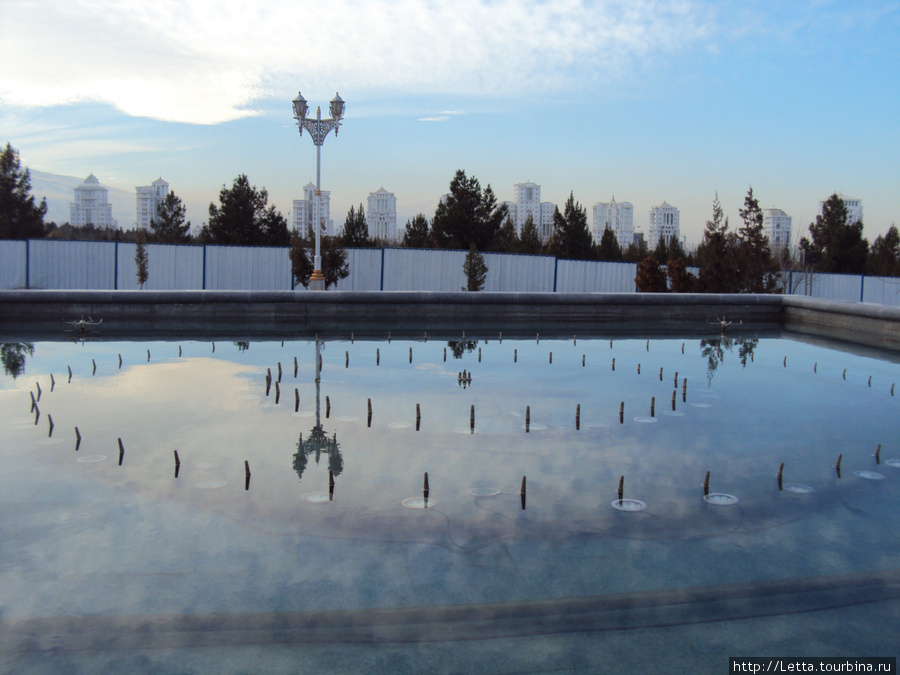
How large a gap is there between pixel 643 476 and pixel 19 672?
6.31m

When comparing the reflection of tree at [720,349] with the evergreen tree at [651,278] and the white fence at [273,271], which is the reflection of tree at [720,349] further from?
the white fence at [273,271]

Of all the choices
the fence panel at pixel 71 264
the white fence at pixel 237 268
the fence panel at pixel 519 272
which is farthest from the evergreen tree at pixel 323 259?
the fence panel at pixel 71 264

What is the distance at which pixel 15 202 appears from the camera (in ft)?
177

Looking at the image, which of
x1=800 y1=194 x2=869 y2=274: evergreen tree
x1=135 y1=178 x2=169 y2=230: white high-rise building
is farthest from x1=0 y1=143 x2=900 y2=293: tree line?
x1=135 y1=178 x2=169 y2=230: white high-rise building

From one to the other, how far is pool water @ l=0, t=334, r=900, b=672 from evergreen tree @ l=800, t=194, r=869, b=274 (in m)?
36.5

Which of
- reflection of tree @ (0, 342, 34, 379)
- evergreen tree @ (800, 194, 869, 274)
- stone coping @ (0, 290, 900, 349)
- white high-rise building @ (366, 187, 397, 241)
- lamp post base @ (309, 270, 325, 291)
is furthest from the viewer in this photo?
white high-rise building @ (366, 187, 397, 241)

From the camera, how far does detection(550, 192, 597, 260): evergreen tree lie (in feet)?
166

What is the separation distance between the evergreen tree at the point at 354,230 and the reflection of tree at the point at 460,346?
3120 centimetres

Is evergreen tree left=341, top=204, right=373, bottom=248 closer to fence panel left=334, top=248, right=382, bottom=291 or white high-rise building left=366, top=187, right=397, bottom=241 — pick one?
fence panel left=334, top=248, right=382, bottom=291

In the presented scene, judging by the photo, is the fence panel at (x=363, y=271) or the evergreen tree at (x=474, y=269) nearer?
the evergreen tree at (x=474, y=269)

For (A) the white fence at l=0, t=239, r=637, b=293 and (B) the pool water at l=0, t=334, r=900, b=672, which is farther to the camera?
(A) the white fence at l=0, t=239, r=637, b=293

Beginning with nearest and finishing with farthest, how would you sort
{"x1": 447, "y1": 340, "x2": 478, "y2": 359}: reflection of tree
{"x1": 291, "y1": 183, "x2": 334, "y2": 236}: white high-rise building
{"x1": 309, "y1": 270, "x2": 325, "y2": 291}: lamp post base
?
{"x1": 447, "y1": 340, "x2": 478, "y2": 359}: reflection of tree
{"x1": 309, "y1": 270, "x2": 325, "y2": 291}: lamp post base
{"x1": 291, "y1": 183, "x2": 334, "y2": 236}: white high-rise building

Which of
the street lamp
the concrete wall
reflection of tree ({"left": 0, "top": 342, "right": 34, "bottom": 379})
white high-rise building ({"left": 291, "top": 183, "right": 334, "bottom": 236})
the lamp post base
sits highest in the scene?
white high-rise building ({"left": 291, "top": 183, "right": 334, "bottom": 236})

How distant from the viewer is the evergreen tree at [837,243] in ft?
149
